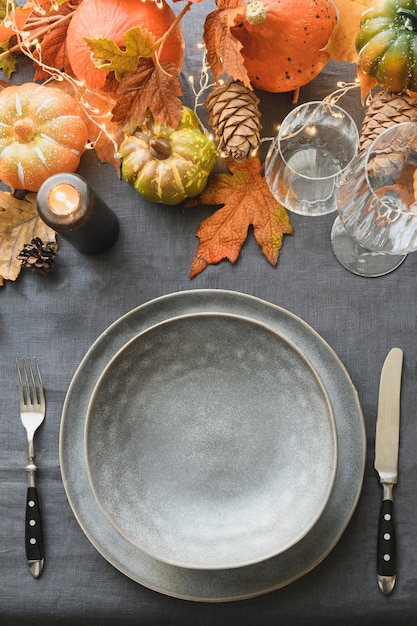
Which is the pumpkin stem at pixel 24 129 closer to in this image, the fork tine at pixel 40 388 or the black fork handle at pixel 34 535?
the fork tine at pixel 40 388

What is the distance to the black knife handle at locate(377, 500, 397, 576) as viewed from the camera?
80 centimetres

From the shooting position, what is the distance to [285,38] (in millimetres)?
855

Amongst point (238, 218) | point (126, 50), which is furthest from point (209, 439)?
point (126, 50)

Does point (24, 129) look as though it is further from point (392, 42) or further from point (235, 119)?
point (392, 42)

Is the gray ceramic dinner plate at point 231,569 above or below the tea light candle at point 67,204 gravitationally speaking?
below

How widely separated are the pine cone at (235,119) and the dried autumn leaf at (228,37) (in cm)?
3

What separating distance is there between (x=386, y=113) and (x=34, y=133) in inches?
18.3

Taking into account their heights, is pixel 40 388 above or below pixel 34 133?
below

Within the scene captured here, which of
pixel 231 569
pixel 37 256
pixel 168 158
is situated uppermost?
pixel 168 158

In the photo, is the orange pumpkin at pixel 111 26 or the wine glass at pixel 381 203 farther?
the orange pumpkin at pixel 111 26

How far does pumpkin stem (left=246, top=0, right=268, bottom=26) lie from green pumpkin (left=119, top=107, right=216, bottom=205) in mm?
141

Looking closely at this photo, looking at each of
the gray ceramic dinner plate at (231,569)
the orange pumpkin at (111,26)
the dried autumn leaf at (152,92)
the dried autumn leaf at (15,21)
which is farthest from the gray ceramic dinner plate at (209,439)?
the dried autumn leaf at (15,21)

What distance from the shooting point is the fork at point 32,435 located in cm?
84

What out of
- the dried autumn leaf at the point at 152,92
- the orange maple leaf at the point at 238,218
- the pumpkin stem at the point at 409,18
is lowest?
the orange maple leaf at the point at 238,218
